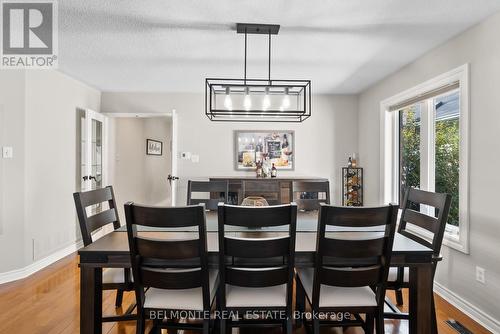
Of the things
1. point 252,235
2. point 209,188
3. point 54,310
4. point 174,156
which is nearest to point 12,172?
point 54,310

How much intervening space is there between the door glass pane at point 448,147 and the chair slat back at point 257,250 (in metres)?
2.07

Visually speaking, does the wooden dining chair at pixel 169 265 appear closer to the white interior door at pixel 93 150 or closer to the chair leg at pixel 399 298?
the chair leg at pixel 399 298

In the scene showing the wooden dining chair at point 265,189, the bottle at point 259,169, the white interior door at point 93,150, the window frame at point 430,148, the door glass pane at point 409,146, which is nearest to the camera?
the window frame at point 430,148

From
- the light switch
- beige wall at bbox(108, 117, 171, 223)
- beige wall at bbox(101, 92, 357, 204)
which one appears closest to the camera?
the light switch

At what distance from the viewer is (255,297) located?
5.20ft

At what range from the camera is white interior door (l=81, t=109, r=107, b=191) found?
386 cm

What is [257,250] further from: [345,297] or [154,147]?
[154,147]

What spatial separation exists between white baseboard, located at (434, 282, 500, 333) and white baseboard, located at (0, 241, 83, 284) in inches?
163

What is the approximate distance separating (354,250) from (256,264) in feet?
1.67

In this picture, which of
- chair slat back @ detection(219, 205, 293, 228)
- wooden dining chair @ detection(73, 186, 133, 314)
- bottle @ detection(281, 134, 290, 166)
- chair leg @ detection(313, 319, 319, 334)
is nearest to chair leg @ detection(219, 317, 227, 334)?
chair leg @ detection(313, 319, 319, 334)

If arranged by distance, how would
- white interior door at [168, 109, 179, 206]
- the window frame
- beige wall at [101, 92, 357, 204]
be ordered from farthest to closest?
beige wall at [101, 92, 357, 204], white interior door at [168, 109, 179, 206], the window frame

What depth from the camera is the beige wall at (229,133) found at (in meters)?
4.53

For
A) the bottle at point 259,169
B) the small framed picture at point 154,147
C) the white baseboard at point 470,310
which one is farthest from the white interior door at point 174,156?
the white baseboard at point 470,310

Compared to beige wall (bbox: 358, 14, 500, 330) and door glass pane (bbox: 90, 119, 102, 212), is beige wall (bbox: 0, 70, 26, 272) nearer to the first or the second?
door glass pane (bbox: 90, 119, 102, 212)
